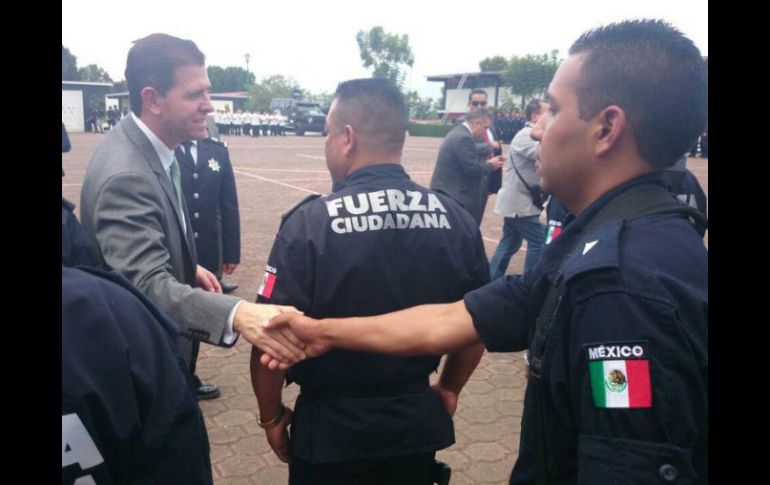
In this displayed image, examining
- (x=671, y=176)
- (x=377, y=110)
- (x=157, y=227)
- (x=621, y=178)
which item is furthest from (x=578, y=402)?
(x=671, y=176)

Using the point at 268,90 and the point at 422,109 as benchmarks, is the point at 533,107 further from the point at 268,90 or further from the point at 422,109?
the point at 268,90

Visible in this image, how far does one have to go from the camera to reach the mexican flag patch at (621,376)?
3.71 ft

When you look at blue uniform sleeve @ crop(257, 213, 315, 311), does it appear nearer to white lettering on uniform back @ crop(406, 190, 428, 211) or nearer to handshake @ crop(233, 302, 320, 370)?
handshake @ crop(233, 302, 320, 370)

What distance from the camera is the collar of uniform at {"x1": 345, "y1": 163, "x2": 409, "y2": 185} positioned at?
2236 millimetres

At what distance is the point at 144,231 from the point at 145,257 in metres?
0.11

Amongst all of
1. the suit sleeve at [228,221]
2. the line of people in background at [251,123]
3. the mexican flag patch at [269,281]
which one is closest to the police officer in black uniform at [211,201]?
the suit sleeve at [228,221]

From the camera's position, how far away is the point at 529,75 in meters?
55.2

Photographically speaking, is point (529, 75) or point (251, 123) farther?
point (529, 75)

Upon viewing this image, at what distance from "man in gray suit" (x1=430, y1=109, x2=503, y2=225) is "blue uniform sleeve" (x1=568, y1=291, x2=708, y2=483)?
5218 mm

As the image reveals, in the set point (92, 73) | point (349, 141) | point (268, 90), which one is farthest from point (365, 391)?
point (92, 73)

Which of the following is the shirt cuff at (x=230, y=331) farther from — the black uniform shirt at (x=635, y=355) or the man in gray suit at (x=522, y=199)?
the man in gray suit at (x=522, y=199)

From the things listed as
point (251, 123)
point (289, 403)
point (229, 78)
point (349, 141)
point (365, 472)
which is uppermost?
point (229, 78)

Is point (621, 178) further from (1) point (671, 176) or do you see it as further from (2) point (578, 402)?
(1) point (671, 176)

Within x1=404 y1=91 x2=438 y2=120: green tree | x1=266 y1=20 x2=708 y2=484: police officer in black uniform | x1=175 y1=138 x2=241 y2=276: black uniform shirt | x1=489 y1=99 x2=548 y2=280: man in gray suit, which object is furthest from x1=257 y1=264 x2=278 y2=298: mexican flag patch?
x1=404 y1=91 x2=438 y2=120: green tree
